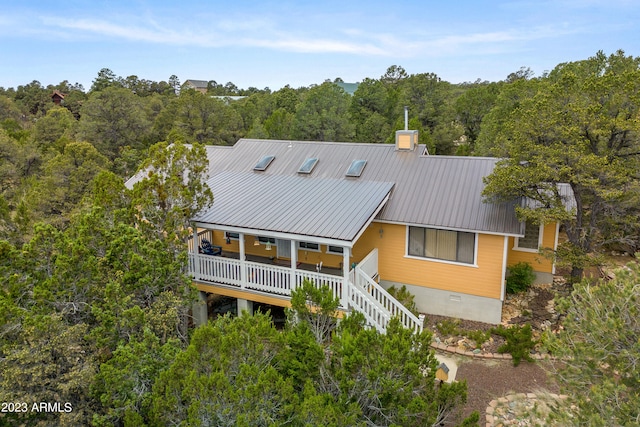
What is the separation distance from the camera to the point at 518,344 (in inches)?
448

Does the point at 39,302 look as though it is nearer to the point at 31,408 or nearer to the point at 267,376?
the point at 31,408

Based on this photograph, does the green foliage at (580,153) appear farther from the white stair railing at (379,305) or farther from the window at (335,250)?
the window at (335,250)

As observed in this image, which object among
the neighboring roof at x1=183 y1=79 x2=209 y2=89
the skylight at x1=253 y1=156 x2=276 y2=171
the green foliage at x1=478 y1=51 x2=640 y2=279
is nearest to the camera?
the green foliage at x1=478 y1=51 x2=640 y2=279

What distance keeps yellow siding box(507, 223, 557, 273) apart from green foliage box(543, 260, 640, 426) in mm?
8860

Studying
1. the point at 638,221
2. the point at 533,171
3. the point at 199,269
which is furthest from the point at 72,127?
the point at 638,221

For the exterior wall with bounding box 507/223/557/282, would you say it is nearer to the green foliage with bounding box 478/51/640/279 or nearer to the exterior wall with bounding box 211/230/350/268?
the green foliage with bounding box 478/51/640/279

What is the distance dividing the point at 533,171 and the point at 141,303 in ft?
35.9

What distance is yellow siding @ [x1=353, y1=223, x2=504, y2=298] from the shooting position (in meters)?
12.9

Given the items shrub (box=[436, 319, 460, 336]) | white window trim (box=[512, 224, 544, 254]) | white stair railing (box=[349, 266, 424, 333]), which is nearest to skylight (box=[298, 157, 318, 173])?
white stair railing (box=[349, 266, 424, 333])

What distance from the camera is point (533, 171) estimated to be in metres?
11.8

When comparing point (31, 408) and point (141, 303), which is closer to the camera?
point (31, 408)

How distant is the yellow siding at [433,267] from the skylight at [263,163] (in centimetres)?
556

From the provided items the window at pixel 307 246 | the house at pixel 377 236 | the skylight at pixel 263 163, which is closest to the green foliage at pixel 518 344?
the house at pixel 377 236

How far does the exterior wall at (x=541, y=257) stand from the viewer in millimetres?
14547
